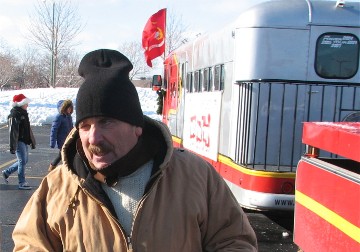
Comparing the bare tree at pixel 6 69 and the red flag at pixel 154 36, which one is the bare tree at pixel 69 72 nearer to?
the bare tree at pixel 6 69

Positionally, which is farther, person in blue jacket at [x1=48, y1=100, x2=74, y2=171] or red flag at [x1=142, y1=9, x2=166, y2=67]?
red flag at [x1=142, y1=9, x2=166, y2=67]

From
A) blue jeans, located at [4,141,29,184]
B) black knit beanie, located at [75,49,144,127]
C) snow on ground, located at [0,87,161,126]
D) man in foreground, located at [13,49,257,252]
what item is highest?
black knit beanie, located at [75,49,144,127]

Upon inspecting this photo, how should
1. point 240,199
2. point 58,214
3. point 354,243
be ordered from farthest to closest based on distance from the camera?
point 240,199 < point 354,243 < point 58,214

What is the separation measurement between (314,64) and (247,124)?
1.13 meters

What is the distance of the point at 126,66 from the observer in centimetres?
215

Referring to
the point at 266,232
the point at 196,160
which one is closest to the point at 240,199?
the point at 266,232

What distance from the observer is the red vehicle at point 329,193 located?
A: 366 centimetres

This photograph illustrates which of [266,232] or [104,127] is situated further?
[266,232]

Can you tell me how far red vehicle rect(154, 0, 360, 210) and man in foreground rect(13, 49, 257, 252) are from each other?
4.21 m

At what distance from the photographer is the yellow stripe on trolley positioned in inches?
143

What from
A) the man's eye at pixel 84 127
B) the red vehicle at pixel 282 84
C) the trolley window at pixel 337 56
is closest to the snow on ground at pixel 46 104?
the red vehicle at pixel 282 84

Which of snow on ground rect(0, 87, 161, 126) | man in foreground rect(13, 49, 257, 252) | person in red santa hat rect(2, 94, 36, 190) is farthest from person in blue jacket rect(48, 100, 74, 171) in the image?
snow on ground rect(0, 87, 161, 126)

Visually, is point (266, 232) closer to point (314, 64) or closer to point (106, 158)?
point (314, 64)

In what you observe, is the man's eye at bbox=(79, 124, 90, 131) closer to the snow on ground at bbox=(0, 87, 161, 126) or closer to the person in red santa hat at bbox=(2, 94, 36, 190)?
the person in red santa hat at bbox=(2, 94, 36, 190)
